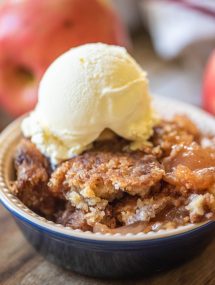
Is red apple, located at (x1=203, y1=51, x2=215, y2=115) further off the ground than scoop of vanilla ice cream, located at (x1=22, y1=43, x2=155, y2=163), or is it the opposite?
scoop of vanilla ice cream, located at (x1=22, y1=43, x2=155, y2=163)

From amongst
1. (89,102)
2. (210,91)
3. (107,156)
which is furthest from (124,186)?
(210,91)

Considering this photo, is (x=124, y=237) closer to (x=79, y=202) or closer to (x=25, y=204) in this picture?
(x=79, y=202)

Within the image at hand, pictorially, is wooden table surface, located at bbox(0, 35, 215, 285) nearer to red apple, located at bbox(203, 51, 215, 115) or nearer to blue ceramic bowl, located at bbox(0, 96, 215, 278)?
blue ceramic bowl, located at bbox(0, 96, 215, 278)

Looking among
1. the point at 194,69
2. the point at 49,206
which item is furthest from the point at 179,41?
the point at 49,206

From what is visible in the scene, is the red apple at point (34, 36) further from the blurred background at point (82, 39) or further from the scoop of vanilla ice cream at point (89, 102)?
the scoop of vanilla ice cream at point (89, 102)

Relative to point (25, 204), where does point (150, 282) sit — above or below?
below

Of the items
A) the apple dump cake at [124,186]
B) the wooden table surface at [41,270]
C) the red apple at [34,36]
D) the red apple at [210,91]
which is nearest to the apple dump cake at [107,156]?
the apple dump cake at [124,186]

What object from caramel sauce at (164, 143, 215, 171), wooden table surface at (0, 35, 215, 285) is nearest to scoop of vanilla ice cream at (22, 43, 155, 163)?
caramel sauce at (164, 143, 215, 171)
